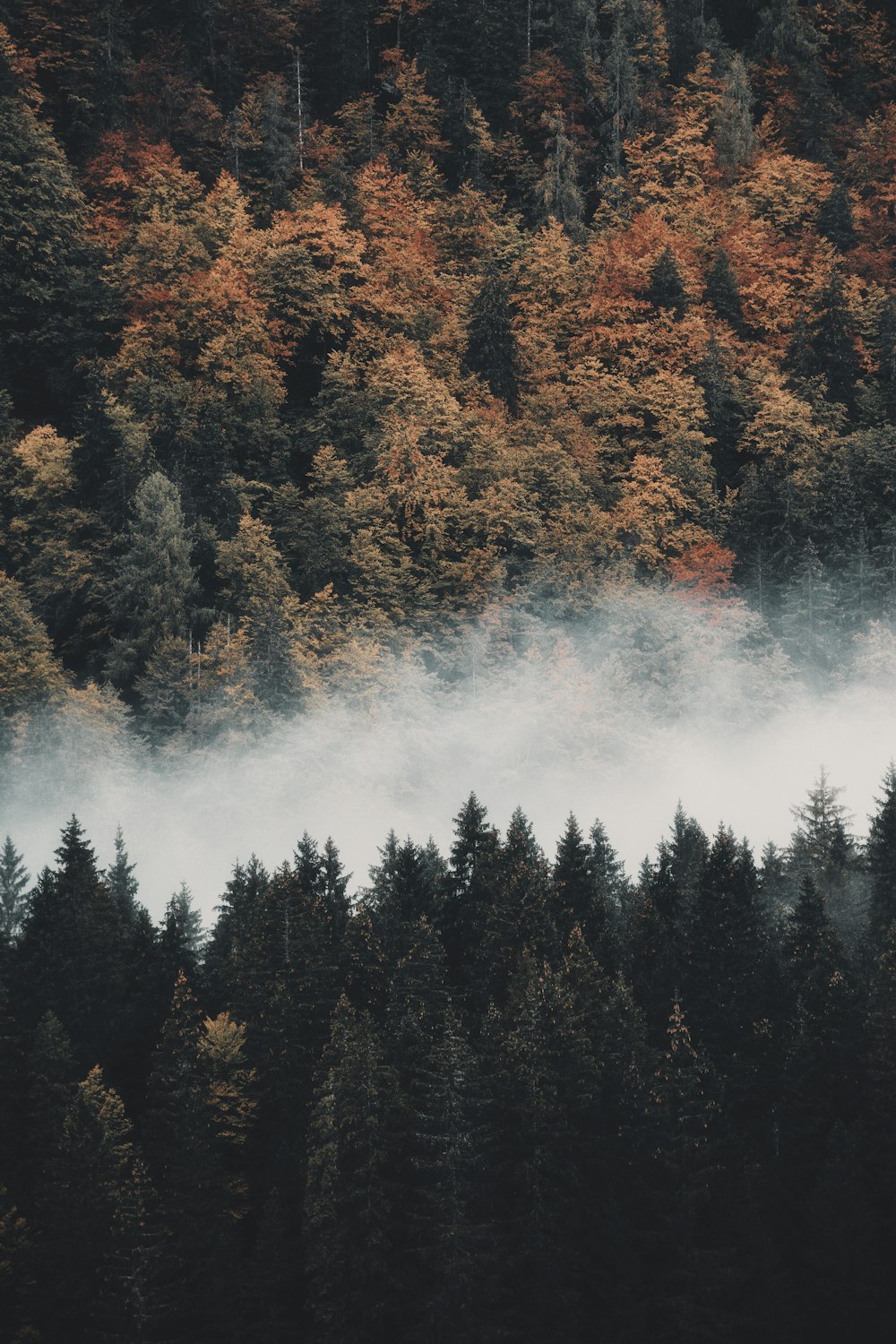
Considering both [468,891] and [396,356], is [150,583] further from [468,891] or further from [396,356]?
[468,891]

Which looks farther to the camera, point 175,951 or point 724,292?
point 724,292

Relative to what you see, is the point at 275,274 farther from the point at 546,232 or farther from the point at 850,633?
the point at 850,633

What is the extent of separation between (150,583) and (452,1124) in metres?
26.9

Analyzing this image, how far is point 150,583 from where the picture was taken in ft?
206

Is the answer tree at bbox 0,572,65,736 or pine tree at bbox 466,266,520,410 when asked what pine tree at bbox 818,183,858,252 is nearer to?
pine tree at bbox 466,266,520,410

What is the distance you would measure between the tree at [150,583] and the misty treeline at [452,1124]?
40.1ft

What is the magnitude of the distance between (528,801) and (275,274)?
71.5ft

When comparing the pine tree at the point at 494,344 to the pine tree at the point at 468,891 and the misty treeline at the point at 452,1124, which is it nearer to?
the pine tree at the point at 468,891

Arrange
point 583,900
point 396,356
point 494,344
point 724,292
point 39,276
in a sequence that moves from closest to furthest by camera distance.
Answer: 1. point 583,900
2. point 396,356
3. point 39,276
4. point 494,344
5. point 724,292

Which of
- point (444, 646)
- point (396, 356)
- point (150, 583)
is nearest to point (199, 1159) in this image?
point (150, 583)

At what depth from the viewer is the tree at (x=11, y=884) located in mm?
61875

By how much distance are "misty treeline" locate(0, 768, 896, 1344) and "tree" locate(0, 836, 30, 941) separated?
31.9 ft

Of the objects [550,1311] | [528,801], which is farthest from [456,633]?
[550,1311]

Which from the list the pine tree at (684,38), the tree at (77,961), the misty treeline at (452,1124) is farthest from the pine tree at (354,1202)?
the pine tree at (684,38)
